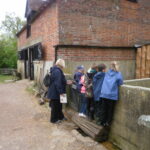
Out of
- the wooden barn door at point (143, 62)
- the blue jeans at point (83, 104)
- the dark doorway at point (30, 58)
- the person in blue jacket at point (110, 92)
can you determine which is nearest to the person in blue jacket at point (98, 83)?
the person in blue jacket at point (110, 92)

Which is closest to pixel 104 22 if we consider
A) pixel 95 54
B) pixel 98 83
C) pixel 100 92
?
pixel 95 54

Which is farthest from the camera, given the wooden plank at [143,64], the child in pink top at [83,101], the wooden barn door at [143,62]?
the wooden plank at [143,64]

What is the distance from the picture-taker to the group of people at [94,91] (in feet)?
12.9

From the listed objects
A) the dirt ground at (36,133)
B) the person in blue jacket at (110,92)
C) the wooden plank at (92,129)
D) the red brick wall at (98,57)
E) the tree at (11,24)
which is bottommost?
the dirt ground at (36,133)

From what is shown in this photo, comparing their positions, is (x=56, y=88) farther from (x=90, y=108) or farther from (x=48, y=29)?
(x=48, y=29)

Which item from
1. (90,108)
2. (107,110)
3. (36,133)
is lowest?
(36,133)

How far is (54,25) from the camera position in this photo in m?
8.23

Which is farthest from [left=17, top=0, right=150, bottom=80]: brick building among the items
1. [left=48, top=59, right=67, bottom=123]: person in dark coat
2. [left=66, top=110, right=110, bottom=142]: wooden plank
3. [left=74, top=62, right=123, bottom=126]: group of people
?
[left=66, top=110, right=110, bottom=142]: wooden plank

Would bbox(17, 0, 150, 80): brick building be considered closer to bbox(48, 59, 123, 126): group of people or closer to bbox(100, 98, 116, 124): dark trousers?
bbox(48, 59, 123, 126): group of people

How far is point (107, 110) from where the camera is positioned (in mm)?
4121

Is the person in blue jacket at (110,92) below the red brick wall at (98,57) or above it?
below

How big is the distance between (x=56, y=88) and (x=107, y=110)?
5.45 feet

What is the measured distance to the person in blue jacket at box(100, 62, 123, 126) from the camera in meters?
3.85

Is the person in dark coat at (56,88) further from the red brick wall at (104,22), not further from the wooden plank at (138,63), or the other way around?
the wooden plank at (138,63)
